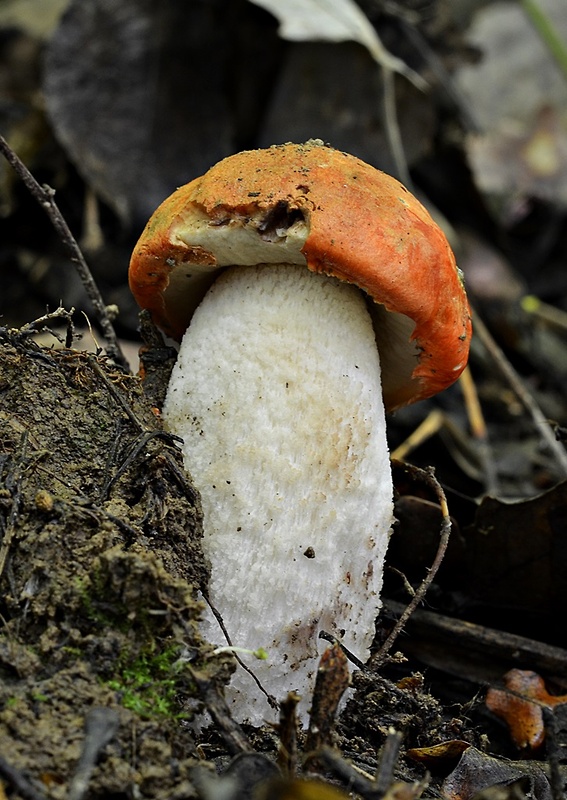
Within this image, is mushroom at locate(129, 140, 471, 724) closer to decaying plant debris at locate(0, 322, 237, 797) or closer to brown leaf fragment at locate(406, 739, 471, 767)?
decaying plant debris at locate(0, 322, 237, 797)

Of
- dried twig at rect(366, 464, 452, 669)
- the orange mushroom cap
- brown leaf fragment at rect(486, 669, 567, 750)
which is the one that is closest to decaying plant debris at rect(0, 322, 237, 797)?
the orange mushroom cap

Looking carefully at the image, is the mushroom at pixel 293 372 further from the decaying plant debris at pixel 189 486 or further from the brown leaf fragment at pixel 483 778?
the brown leaf fragment at pixel 483 778

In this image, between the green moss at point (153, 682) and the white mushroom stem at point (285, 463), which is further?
the white mushroom stem at point (285, 463)

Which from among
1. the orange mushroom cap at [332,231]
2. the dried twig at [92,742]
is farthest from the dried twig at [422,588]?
the dried twig at [92,742]

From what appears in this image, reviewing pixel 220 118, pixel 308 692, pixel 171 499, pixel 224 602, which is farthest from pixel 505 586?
pixel 220 118

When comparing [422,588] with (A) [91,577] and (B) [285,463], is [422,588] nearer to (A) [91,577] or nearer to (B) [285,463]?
(B) [285,463]

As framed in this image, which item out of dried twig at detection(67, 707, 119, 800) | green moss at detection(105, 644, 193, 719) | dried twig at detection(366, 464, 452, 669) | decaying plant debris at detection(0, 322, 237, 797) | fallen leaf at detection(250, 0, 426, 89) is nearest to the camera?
dried twig at detection(67, 707, 119, 800)
